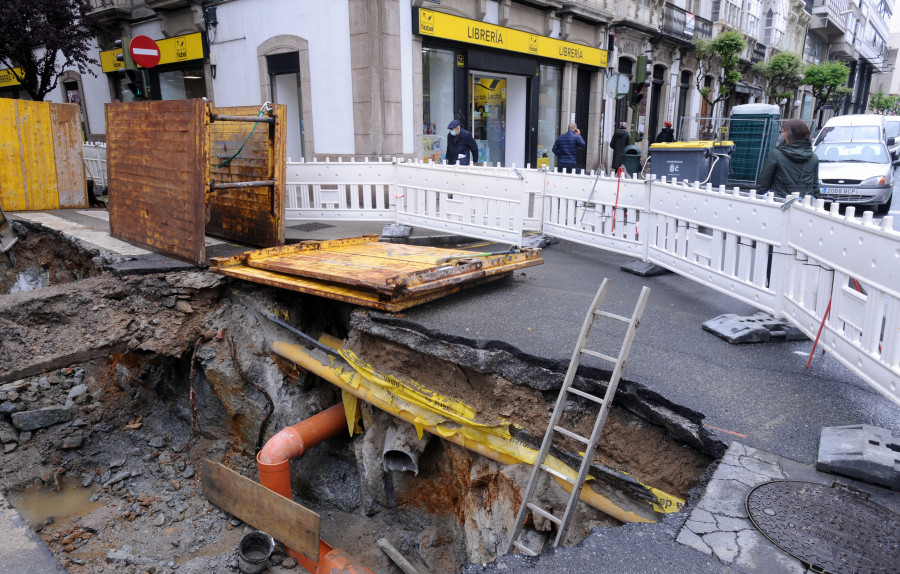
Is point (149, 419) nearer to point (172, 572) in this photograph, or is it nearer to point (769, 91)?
point (172, 572)

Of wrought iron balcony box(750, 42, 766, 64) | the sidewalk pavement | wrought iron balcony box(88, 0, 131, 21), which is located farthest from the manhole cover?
wrought iron balcony box(750, 42, 766, 64)

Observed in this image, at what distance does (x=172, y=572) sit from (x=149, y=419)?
7.63 feet

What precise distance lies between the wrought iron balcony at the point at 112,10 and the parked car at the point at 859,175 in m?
18.1

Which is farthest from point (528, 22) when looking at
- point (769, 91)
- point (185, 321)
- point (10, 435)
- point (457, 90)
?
point (769, 91)

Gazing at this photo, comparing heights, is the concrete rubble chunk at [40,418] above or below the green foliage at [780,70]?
below

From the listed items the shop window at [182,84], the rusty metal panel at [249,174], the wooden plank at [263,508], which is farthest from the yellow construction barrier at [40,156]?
the wooden plank at [263,508]

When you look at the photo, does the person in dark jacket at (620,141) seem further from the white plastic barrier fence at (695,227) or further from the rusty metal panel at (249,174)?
the rusty metal panel at (249,174)

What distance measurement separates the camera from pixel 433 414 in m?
4.38

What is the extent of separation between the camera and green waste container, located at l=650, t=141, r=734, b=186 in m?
10.2

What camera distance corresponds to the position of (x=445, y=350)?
4.45 metres

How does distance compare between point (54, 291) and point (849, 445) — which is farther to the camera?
point (54, 291)

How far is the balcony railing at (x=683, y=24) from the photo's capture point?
20703 millimetres

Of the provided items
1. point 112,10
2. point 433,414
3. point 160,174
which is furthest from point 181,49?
point 433,414

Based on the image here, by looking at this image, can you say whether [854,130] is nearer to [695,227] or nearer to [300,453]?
[695,227]
